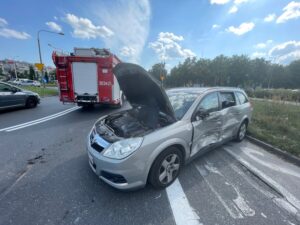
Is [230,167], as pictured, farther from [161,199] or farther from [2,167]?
[2,167]

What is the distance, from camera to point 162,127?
8.72 feet

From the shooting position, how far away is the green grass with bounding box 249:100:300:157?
4574mm

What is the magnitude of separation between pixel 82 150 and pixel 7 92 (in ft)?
23.6

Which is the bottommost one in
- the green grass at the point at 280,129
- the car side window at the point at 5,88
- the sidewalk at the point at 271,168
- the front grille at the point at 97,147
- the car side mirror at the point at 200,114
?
the sidewalk at the point at 271,168

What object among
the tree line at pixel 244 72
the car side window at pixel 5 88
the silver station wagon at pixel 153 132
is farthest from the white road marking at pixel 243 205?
the tree line at pixel 244 72

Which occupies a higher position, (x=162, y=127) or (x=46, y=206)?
(x=162, y=127)

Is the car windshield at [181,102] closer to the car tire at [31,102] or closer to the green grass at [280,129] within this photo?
the green grass at [280,129]

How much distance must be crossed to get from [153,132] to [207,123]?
1.35 metres

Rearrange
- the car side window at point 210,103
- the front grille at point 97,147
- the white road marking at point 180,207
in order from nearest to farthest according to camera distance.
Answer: the white road marking at point 180,207, the front grille at point 97,147, the car side window at point 210,103

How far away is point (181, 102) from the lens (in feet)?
11.2

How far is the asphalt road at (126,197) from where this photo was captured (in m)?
2.16

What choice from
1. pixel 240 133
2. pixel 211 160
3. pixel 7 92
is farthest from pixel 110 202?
pixel 7 92

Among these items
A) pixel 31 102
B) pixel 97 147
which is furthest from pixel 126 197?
pixel 31 102

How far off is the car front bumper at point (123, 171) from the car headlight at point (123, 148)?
0.19ft
